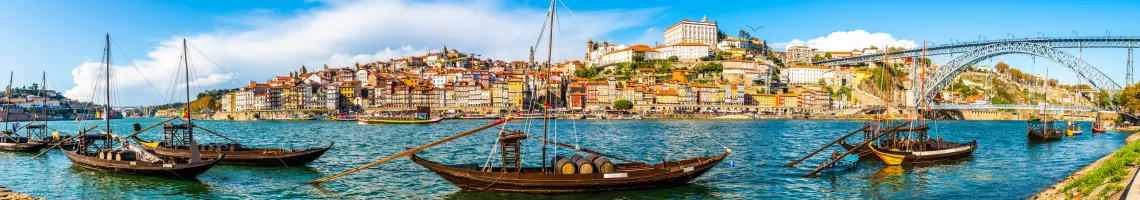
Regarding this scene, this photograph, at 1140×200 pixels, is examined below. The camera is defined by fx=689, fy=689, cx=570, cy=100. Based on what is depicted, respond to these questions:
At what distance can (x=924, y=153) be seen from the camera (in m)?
23.4

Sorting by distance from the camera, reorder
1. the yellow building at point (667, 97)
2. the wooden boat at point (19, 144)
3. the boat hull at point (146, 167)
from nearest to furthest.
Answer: the boat hull at point (146, 167), the wooden boat at point (19, 144), the yellow building at point (667, 97)

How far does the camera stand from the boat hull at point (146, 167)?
59.3 feet

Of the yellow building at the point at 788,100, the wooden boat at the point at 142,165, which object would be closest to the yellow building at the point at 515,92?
the yellow building at the point at 788,100

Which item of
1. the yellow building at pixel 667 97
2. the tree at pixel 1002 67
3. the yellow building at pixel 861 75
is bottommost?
the yellow building at pixel 667 97

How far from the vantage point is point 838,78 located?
408 feet

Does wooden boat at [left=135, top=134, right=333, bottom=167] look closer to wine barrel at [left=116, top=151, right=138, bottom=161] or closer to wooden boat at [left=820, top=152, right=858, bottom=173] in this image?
wine barrel at [left=116, top=151, right=138, bottom=161]

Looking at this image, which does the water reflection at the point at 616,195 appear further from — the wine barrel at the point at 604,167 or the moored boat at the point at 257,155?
the moored boat at the point at 257,155

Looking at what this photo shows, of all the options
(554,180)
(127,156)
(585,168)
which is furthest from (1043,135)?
(127,156)

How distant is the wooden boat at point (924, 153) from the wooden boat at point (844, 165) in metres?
0.95

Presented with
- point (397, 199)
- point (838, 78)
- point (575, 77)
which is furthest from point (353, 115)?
point (397, 199)

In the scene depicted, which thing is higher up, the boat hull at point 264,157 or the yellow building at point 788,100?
the yellow building at point 788,100

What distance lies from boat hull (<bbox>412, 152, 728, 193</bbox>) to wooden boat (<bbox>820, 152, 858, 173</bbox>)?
6375 millimetres

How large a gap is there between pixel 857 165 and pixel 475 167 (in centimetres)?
1314

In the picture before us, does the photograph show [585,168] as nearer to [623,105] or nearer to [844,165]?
[844,165]
